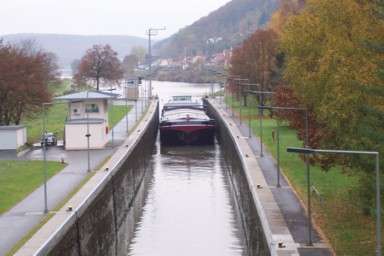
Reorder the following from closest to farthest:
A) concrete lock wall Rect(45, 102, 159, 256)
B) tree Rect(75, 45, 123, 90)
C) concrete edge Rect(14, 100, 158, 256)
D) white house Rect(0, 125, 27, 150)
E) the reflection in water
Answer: concrete edge Rect(14, 100, 158, 256) < concrete lock wall Rect(45, 102, 159, 256) < the reflection in water < white house Rect(0, 125, 27, 150) < tree Rect(75, 45, 123, 90)

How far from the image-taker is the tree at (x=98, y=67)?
93000 mm

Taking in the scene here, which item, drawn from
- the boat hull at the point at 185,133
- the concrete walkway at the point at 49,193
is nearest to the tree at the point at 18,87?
the concrete walkway at the point at 49,193

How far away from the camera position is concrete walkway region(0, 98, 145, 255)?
23614mm

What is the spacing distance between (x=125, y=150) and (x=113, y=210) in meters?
10.5

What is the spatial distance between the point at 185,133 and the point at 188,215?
29588 millimetres

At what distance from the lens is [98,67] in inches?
3679

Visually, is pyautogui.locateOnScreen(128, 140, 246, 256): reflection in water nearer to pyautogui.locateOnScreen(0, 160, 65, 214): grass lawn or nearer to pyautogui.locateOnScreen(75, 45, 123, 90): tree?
pyautogui.locateOnScreen(0, 160, 65, 214): grass lawn

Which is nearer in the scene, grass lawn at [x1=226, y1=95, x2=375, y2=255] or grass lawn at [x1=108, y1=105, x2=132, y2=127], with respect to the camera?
grass lawn at [x1=226, y1=95, x2=375, y2=255]

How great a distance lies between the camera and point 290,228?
79.2ft

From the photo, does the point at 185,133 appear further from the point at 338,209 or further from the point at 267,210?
the point at 267,210

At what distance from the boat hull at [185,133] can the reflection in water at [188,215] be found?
9802 mm

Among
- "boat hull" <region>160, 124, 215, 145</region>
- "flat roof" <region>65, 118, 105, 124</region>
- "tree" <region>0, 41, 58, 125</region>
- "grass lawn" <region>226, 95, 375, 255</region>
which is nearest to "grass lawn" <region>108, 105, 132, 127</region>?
"boat hull" <region>160, 124, 215, 145</region>

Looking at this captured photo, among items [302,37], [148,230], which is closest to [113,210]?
[148,230]

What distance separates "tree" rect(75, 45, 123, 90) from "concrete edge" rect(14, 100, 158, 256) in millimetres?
49303
